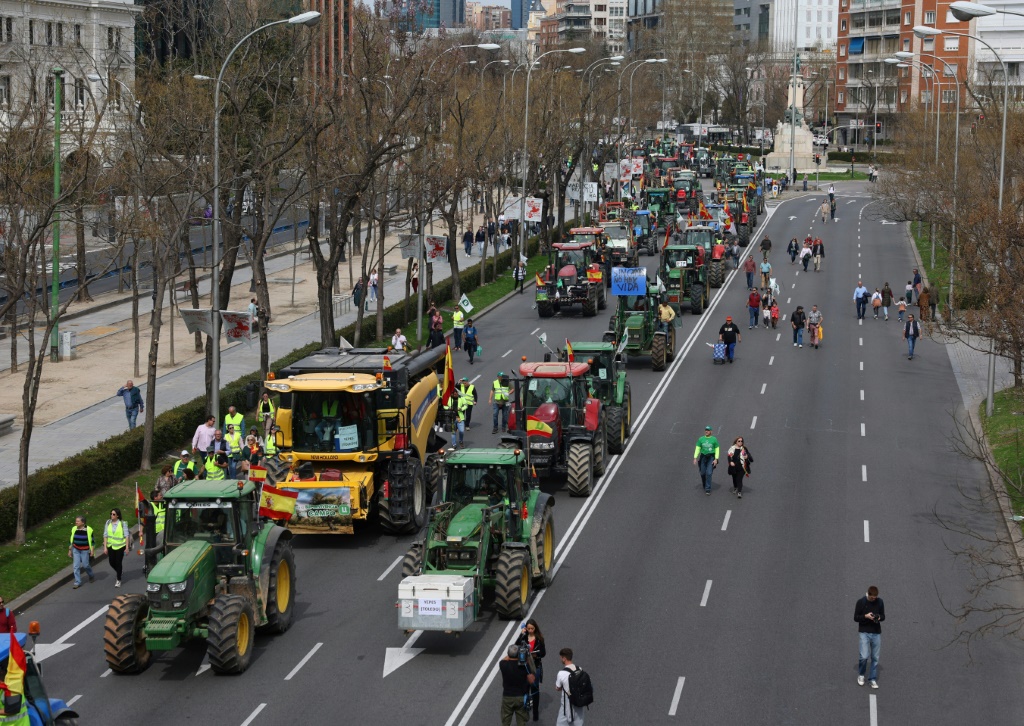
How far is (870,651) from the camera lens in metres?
20.1

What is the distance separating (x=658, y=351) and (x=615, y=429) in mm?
11158

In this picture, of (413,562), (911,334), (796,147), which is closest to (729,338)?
(911,334)

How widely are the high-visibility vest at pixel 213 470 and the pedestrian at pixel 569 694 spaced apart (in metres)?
11.7

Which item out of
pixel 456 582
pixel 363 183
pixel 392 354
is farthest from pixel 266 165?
pixel 456 582

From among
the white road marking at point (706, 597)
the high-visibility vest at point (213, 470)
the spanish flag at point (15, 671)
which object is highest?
the spanish flag at point (15, 671)

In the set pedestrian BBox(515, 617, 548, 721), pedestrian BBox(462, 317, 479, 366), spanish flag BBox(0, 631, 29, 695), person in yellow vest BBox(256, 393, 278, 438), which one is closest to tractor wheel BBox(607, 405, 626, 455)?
person in yellow vest BBox(256, 393, 278, 438)

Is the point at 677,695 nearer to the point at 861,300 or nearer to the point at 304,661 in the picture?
the point at 304,661

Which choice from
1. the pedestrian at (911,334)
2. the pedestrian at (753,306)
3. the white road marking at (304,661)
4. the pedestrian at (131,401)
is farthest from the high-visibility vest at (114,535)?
the pedestrian at (753,306)

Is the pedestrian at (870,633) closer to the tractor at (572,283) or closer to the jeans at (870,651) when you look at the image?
the jeans at (870,651)

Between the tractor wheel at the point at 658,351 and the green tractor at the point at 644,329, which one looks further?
the green tractor at the point at 644,329

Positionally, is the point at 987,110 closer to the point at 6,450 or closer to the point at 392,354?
the point at 392,354

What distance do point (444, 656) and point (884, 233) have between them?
68.6m

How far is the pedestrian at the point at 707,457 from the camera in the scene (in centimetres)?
3100

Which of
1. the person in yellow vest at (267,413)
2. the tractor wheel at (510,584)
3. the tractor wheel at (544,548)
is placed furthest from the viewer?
the person in yellow vest at (267,413)
